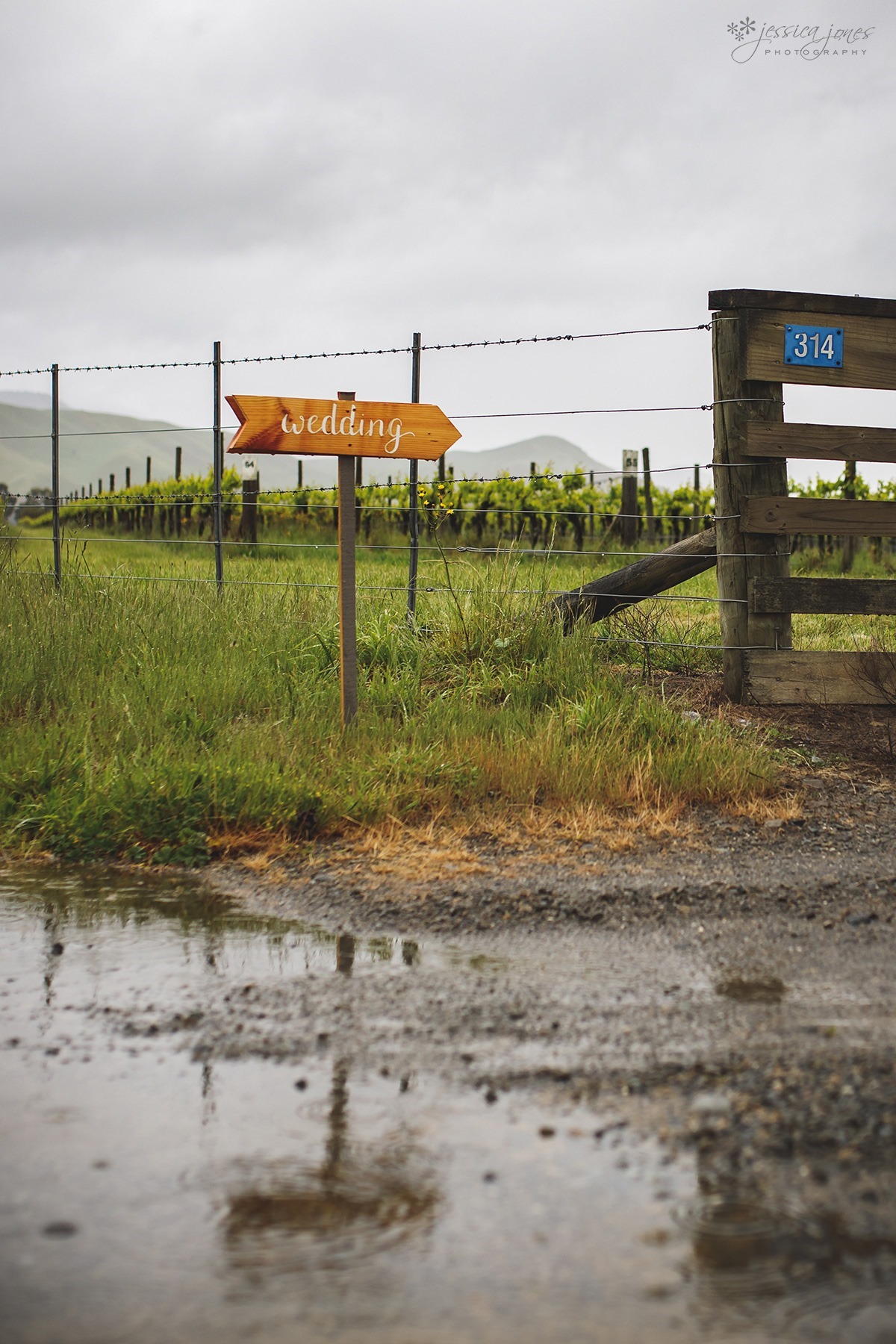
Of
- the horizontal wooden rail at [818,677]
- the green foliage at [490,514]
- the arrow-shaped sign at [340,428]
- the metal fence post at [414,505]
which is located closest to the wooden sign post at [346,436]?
the arrow-shaped sign at [340,428]

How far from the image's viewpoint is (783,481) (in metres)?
6.84

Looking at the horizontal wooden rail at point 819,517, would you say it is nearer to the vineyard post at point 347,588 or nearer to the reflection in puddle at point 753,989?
the vineyard post at point 347,588

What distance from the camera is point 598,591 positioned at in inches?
288

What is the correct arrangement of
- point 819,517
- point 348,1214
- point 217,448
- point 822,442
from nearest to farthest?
point 348,1214 → point 822,442 → point 819,517 → point 217,448

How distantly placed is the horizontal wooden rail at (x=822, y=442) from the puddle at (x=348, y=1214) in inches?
183

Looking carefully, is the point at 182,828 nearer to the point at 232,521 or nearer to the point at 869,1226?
the point at 869,1226

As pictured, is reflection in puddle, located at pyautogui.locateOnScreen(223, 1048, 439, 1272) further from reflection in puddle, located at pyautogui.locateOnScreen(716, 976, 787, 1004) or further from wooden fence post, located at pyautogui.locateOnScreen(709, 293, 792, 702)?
wooden fence post, located at pyautogui.locateOnScreen(709, 293, 792, 702)

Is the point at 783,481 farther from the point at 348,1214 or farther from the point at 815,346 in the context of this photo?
the point at 348,1214

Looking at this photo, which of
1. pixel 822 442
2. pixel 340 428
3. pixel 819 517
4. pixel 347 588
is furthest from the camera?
pixel 819 517

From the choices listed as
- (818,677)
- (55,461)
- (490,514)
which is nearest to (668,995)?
(818,677)

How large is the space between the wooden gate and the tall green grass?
0.84 meters

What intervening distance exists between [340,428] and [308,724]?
156cm

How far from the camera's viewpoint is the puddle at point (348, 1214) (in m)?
1.94

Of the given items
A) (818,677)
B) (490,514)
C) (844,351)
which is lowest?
(818,677)
